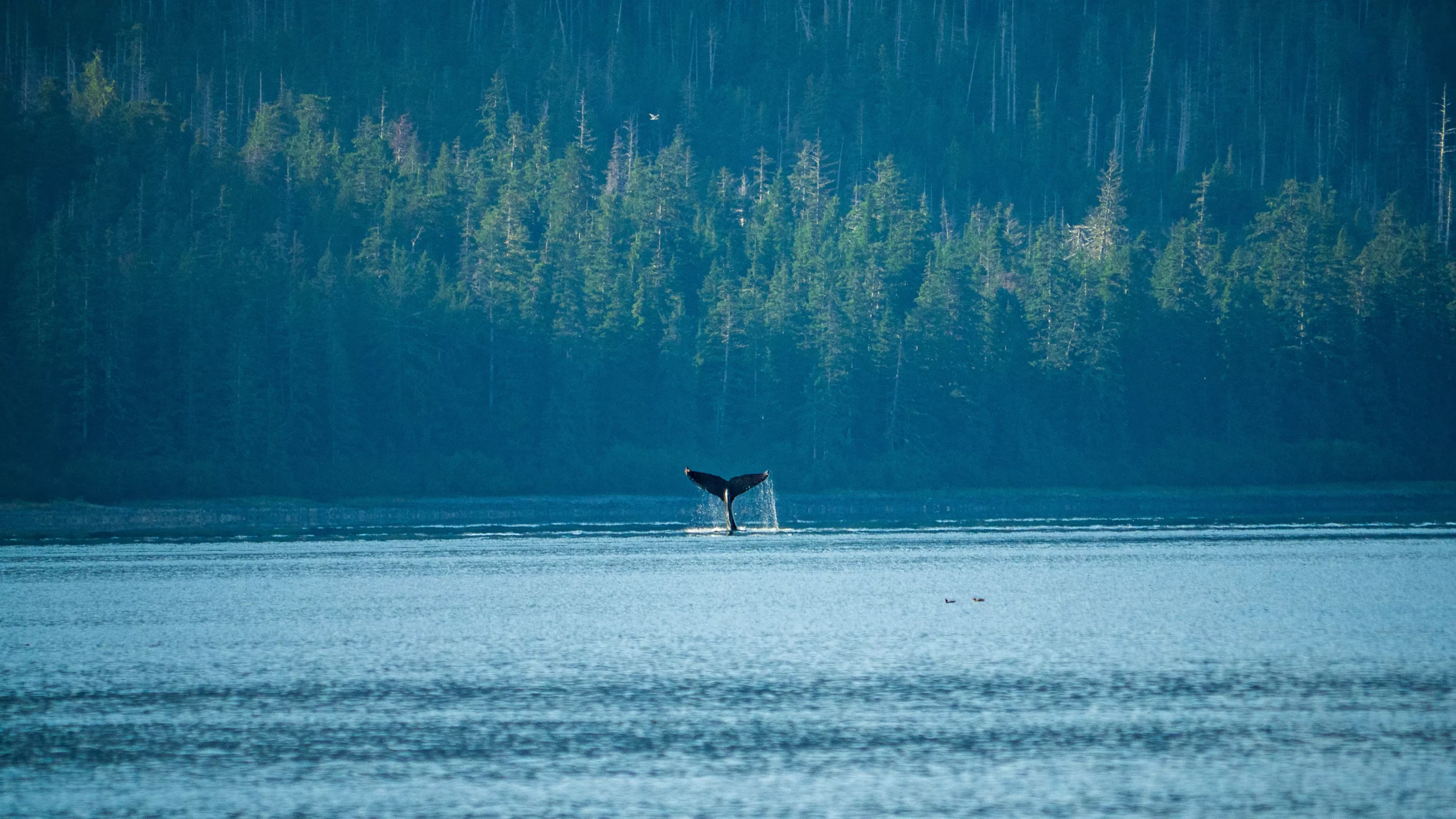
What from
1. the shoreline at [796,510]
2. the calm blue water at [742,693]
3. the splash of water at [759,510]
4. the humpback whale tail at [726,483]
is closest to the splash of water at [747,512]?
the splash of water at [759,510]

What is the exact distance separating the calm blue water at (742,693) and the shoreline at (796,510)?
45958mm

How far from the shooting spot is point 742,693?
113ft

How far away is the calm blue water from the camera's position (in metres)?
25.7

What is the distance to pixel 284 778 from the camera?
89.3 feet

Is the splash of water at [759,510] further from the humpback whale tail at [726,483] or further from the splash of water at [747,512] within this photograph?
the humpback whale tail at [726,483]

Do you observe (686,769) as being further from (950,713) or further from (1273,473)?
(1273,473)

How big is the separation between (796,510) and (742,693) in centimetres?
9492

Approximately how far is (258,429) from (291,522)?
59.1 ft

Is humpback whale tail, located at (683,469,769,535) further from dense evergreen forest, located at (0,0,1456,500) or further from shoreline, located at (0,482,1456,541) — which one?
dense evergreen forest, located at (0,0,1456,500)

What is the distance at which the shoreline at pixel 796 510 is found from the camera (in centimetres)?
11106

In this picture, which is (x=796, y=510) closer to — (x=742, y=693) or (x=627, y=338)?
(x=627, y=338)

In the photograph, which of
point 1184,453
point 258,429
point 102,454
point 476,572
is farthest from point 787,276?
point 476,572

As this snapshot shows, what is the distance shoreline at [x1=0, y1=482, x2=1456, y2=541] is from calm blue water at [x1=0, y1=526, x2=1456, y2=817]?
151ft

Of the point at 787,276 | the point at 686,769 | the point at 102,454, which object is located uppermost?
the point at 787,276
